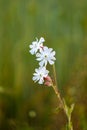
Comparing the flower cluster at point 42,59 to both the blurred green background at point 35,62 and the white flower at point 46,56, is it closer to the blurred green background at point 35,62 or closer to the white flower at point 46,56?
the white flower at point 46,56

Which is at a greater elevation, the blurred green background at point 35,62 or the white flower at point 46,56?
the blurred green background at point 35,62

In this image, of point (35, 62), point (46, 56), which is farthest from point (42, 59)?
point (35, 62)

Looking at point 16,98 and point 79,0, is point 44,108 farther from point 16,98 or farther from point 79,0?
point 79,0

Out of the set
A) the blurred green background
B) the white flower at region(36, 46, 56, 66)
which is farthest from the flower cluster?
the blurred green background

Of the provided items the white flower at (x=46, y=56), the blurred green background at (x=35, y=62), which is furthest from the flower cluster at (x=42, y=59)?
the blurred green background at (x=35, y=62)

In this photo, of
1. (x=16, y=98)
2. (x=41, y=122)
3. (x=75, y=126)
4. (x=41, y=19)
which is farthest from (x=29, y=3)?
(x=75, y=126)

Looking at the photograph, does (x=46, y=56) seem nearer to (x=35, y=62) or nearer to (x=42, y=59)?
(x=42, y=59)

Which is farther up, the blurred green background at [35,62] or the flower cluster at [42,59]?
the blurred green background at [35,62]

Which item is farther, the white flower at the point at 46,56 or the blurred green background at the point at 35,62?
the blurred green background at the point at 35,62
